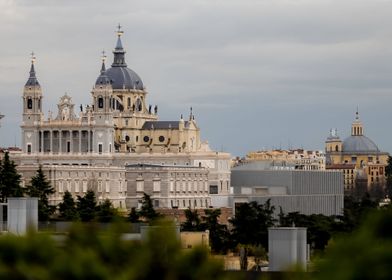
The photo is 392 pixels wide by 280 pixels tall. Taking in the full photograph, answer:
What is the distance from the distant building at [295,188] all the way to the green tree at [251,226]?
6746cm

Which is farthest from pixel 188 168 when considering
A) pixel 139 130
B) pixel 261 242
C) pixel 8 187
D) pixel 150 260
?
pixel 150 260

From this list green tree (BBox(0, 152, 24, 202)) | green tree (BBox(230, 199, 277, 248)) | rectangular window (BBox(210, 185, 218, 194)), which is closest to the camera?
green tree (BBox(230, 199, 277, 248))

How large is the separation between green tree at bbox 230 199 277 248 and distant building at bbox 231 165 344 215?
2656 inches

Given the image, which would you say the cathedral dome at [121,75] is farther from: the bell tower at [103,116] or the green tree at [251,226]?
the green tree at [251,226]

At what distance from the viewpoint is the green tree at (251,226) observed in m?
79.0

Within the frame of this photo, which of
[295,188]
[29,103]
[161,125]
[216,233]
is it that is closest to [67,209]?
[216,233]

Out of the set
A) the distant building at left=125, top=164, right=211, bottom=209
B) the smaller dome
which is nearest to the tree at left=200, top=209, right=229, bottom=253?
the distant building at left=125, top=164, right=211, bottom=209

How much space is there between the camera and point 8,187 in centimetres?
9019

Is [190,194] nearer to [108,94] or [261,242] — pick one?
[108,94]

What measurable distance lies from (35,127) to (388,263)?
16245cm

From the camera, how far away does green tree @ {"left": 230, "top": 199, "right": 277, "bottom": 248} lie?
79019 mm

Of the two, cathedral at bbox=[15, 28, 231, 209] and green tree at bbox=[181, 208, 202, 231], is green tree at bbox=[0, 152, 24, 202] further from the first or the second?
cathedral at bbox=[15, 28, 231, 209]

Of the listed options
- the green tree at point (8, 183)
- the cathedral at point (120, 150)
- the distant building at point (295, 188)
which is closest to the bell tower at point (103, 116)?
the cathedral at point (120, 150)

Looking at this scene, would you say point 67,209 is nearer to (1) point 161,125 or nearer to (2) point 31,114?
(2) point 31,114
